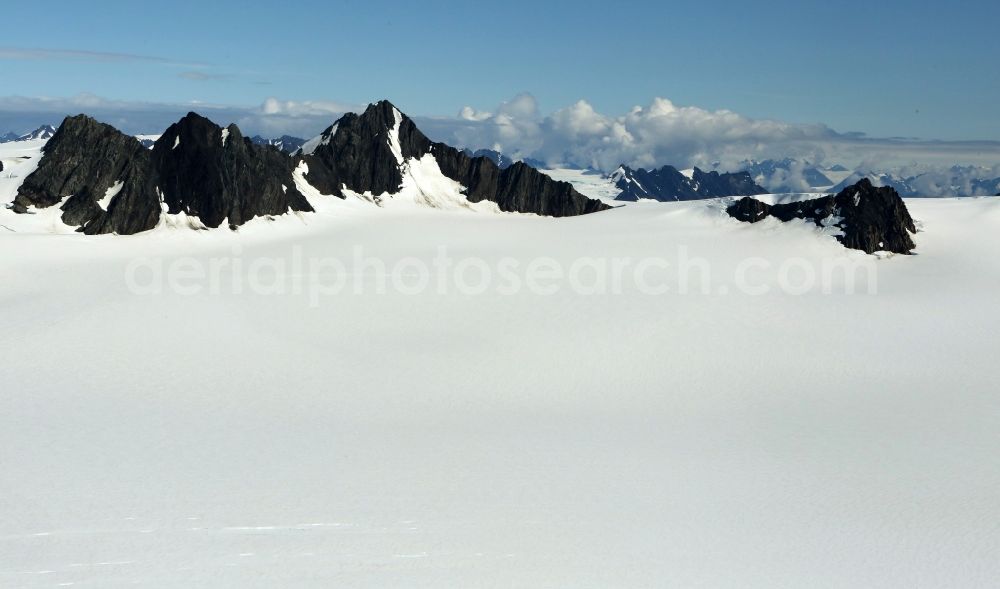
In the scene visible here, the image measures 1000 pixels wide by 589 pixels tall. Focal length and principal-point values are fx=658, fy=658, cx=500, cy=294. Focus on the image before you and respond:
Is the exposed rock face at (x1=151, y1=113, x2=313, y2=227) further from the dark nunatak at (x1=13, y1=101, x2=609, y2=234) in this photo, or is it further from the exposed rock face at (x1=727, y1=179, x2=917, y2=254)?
the exposed rock face at (x1=727, y1=179, x2=917, y2=254)

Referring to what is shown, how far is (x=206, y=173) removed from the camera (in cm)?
7638

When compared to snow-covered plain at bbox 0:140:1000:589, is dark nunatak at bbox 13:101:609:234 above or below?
above

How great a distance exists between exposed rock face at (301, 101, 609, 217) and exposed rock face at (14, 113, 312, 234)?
2288cm

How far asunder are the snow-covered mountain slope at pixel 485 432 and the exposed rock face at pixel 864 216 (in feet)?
29.6

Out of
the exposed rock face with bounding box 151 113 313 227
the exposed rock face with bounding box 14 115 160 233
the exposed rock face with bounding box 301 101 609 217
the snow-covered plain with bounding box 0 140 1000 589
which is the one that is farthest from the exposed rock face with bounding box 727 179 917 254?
the exposed rock face with bounding box 14 115 160 233

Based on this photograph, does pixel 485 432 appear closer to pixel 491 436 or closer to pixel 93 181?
pixel 491 436

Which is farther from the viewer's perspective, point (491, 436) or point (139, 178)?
point (139, 178)

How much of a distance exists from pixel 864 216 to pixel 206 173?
245ft

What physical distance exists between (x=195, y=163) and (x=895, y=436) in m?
73.8

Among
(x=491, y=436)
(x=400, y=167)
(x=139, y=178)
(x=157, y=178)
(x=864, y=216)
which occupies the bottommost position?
(x=491, y=436)

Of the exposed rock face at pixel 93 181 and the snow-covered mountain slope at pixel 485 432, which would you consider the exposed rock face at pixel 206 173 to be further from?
the snow-covered mountain slope at pixel 485 432

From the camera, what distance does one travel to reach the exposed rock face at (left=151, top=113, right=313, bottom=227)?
76.1m

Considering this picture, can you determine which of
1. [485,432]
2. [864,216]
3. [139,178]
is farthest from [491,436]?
[139,178]

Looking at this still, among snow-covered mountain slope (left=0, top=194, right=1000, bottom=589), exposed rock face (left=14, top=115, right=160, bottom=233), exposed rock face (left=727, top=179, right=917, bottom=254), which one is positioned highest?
exposed rock face (left=14, top=115, right=160, bottom=233)
